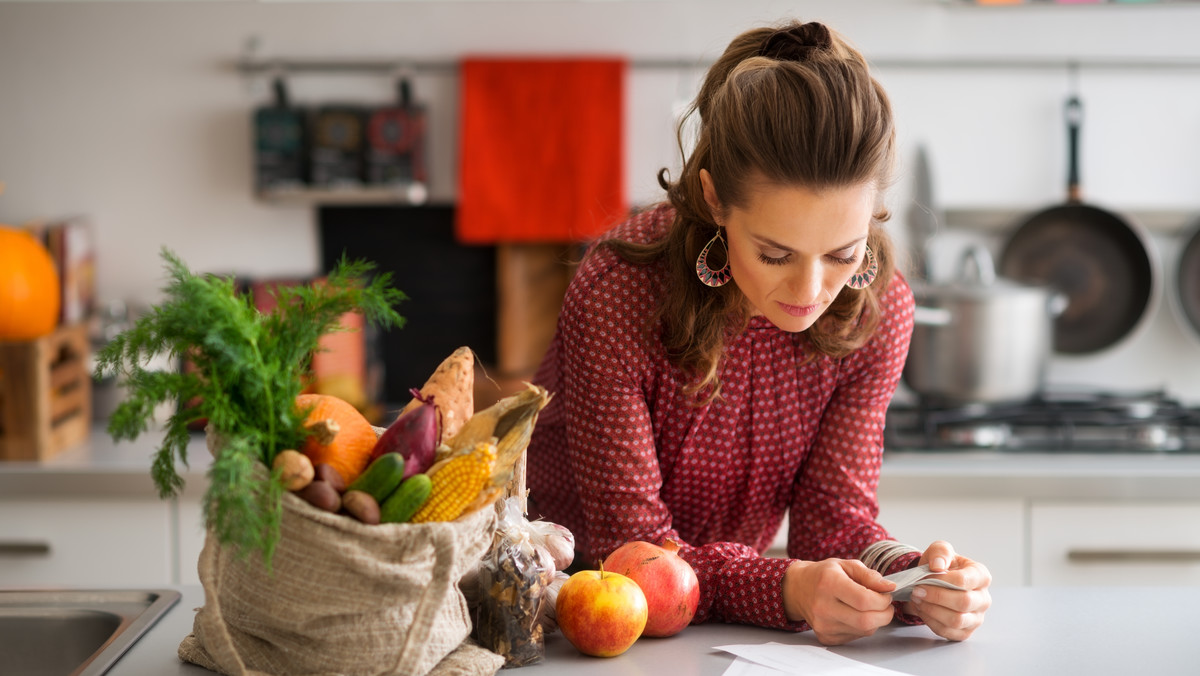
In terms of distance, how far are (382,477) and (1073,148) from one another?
2.00 metres

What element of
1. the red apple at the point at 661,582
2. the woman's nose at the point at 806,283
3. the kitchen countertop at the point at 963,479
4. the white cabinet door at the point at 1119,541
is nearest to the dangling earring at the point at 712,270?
the woman's nose at the point at 806,283

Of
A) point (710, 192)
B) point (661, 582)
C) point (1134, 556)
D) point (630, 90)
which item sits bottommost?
point (1134, 556)

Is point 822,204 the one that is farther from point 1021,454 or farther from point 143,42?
point 143,42

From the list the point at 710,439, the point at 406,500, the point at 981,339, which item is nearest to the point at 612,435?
the point at 710,439

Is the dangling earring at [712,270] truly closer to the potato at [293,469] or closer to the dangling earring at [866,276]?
the dangling earring at [866,276]

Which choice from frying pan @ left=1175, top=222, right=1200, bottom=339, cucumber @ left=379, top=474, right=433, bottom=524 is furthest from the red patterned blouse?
frying pan @ left=1175, top=222, right=1200, bottom=339

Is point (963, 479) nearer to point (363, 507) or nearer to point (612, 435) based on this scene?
point (612, 435)

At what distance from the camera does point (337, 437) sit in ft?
2.87

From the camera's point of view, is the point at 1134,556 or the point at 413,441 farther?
the point at 1134,556

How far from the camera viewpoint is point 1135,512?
6.56 feet

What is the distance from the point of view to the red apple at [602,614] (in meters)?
0.96

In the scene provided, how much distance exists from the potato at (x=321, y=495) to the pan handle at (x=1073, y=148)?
201 cm

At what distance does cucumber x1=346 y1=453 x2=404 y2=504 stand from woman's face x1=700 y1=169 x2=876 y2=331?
16.4 inches

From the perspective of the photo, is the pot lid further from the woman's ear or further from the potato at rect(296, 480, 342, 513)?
the potato at rect(296, 480, 342, 513)
